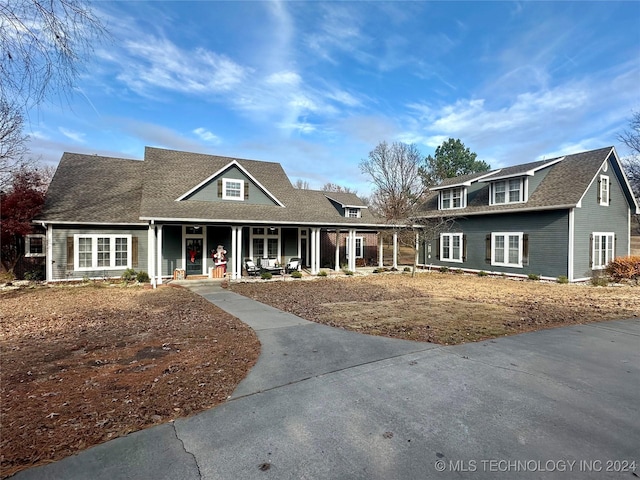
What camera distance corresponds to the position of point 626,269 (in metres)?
16.0

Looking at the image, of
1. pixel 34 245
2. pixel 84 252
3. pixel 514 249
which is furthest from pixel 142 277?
pixel 514 249

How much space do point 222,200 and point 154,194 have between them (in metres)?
3.28

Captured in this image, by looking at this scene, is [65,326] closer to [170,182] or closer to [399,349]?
[399,349]

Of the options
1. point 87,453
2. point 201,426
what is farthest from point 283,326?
point 87,453

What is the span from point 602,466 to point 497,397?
4.05ft

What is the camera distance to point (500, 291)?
42.1ft

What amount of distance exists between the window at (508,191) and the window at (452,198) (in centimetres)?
216

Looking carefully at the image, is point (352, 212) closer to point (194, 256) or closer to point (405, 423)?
Result: point (194, 256)

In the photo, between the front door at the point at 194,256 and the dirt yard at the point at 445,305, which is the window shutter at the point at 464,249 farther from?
the front door at the point at 194,256

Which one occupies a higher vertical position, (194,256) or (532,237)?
(532,237)

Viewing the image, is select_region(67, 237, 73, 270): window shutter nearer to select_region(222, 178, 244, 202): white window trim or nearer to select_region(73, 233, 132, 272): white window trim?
select_region(73, 233, 132, 272): white window trim

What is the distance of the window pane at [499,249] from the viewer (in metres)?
18.1

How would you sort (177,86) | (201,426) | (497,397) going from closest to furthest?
(201,426), (497,397), (177,86)

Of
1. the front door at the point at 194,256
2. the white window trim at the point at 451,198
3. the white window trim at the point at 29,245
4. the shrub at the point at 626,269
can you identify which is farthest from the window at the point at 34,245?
the shrub at the point at 626,269
